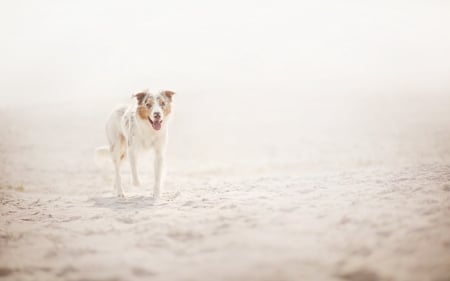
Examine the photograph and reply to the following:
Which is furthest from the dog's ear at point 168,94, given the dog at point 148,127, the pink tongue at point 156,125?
the pink tongue at point 156,125

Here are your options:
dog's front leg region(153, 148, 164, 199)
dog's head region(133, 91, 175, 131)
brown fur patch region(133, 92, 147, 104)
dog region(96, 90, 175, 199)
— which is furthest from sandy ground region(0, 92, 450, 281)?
brown fur patch region(133, 92, 147, 104)

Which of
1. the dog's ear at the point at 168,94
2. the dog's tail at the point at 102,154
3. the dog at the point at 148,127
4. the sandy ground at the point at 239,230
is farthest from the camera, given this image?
the dog's tail at the point at 102,154

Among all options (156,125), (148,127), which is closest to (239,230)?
(156,125)

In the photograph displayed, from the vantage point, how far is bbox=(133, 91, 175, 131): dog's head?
24.2 ft

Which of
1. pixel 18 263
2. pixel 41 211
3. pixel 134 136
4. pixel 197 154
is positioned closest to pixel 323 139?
pixel 197 154

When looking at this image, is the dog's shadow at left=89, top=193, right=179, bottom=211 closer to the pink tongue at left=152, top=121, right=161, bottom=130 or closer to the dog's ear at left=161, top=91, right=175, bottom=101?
the pink tongue at left=152, top=121, right=161, bottom=130

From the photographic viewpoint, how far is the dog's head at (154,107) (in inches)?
291

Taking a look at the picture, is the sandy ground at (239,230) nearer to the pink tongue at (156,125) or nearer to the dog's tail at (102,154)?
the dog's tail at (102,154)

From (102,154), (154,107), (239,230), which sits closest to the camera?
(239,230)

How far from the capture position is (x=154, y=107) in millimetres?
7383

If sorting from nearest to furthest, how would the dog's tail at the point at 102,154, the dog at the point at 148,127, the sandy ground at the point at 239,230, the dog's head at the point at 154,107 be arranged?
the sandy ground at the point at 239,230 → the dog's head at the point at 154,107 → the dog at the point at 148,127 → the dog's tail at the point at 102,154

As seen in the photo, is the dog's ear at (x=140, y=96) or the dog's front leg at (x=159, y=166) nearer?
the dog's ear at (x=140, y=96)

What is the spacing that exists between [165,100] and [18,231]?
3201 mm

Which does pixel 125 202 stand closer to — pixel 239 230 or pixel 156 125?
pixel 156 125
